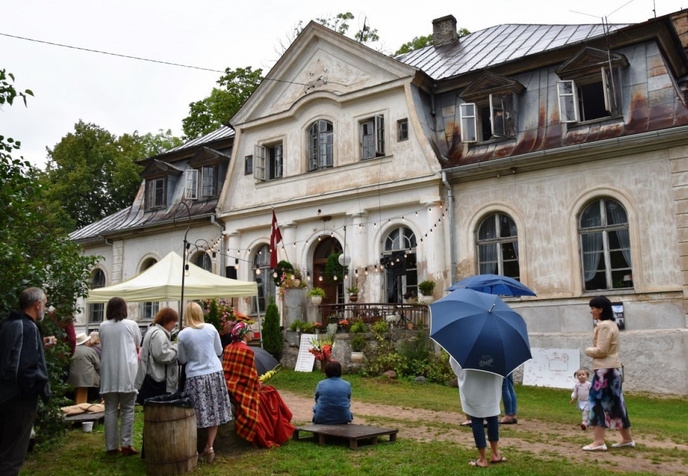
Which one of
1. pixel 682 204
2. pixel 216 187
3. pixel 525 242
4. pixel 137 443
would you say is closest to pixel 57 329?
pixel 137 443

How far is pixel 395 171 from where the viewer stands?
17.3 metres

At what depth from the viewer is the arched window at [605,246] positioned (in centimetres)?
1420

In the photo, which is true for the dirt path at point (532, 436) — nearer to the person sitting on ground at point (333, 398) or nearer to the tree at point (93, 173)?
the person sitting on ground at point (333, 398)

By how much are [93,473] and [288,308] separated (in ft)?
36.1

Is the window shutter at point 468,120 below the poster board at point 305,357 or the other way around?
the other way around

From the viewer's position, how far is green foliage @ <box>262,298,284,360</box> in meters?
16.6

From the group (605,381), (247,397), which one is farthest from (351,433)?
(605,381)

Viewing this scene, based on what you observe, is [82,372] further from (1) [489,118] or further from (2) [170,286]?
(1) [489,118]

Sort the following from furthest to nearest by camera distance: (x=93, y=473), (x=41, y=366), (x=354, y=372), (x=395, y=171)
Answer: (x=395, y=171) → (x=354, y=372) → (x=93, y=473) → (x=41, y=366)

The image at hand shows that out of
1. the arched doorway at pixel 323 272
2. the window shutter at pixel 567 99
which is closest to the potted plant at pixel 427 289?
the arched doorway at pixel 323 272

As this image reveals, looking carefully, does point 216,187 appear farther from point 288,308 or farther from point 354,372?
point 354,372

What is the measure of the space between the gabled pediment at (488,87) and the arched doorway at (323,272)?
5.66 meters

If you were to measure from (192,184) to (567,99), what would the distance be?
42.0 ft

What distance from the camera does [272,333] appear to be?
16625 millimetres
